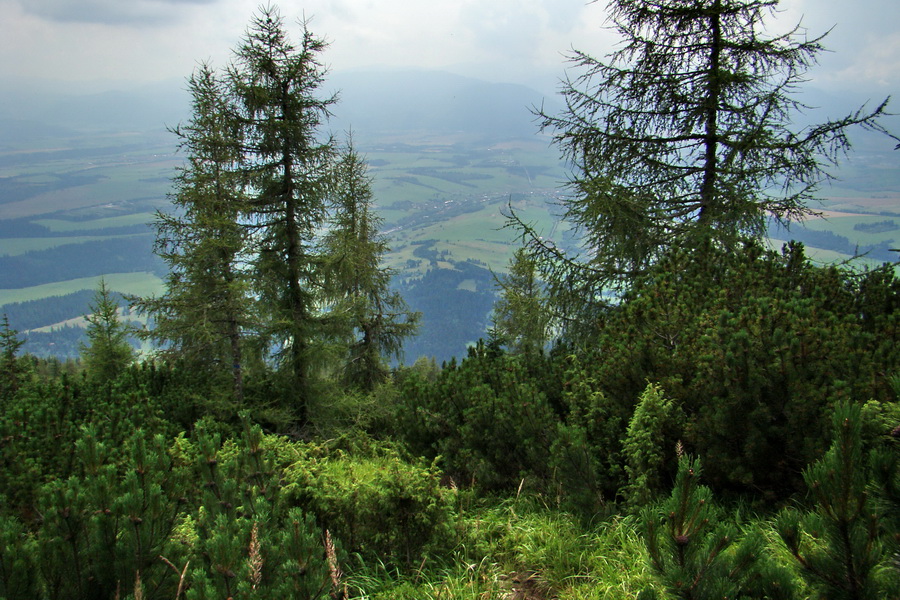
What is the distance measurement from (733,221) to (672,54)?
261 centimetres

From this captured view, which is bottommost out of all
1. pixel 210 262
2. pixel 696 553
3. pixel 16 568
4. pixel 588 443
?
pixel 588 443

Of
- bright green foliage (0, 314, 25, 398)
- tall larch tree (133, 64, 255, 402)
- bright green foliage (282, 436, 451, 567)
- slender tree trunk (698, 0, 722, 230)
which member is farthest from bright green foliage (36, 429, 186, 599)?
bright green foliage (0, 314, 25, 398)

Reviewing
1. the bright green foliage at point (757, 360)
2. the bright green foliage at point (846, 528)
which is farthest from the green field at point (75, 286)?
the bright green foliage at point (846, 528)

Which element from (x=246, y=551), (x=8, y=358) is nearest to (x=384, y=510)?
(x=246, y=551)

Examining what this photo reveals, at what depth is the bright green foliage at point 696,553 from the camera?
1526 millimetres

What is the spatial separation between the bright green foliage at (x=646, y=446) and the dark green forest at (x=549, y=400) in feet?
0.08

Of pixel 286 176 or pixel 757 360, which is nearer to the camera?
pixel 757 360

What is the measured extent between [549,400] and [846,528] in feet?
12.5

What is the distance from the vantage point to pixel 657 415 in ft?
11.5

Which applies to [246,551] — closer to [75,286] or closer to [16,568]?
[16,568]

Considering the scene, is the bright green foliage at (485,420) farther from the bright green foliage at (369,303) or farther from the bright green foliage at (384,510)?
the bright green foliage at (369,303)

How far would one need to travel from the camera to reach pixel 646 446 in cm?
348

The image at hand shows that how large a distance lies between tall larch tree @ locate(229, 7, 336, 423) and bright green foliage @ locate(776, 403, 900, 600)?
898cm

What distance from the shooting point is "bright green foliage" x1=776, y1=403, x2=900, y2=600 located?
145 centimetres
